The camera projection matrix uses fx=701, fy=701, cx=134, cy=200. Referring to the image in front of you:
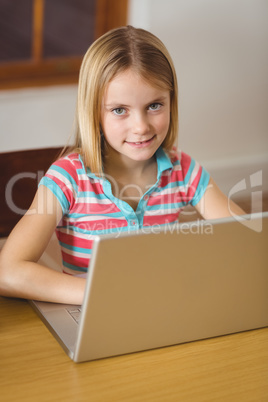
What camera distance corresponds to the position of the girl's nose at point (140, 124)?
1.27 meters

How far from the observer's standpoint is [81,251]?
142cm

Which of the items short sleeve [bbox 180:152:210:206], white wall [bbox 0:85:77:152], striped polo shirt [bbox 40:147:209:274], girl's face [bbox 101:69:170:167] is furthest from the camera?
white wall [bbox 0:85:77:152]

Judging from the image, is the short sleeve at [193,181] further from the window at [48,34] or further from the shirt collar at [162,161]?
the window at [48,34]

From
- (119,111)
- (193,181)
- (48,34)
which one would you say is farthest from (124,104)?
(48,34)

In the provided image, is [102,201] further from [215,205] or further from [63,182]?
[215,205]

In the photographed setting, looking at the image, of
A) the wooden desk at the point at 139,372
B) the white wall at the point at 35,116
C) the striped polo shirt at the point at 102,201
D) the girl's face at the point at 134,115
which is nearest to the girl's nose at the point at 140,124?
the girl's face at the point at 134,115

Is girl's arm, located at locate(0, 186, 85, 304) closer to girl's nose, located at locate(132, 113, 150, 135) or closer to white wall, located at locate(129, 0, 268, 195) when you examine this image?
girl's nose, located at locate(132, 113, 150, 135)

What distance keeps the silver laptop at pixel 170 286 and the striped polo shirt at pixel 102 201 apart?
35 centimetres

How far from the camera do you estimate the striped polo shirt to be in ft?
4.53

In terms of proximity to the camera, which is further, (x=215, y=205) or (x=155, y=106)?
(x=215, y=205)

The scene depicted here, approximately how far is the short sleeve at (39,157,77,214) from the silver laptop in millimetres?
338

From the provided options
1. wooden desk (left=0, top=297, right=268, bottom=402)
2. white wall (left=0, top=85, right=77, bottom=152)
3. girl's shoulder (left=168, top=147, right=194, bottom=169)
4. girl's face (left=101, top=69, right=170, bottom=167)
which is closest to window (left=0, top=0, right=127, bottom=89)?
white wall (left=0, top=85, right=77, bottom=152)

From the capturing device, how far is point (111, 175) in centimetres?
143

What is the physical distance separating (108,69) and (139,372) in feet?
1.85
